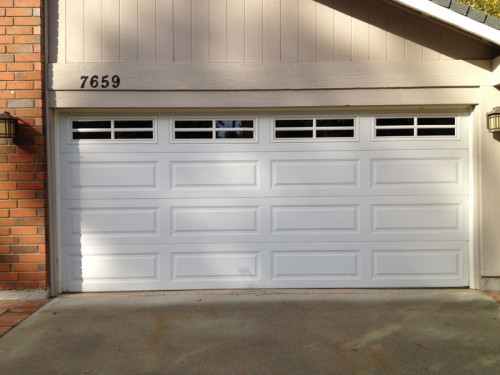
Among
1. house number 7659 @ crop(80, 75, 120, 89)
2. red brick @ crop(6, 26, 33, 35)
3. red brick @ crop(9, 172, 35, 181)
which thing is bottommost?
red brick @ crop(9, 172, 35, 181)

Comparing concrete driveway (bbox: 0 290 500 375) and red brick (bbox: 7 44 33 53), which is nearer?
concrete driveway (bbox: 0 290 500 375)

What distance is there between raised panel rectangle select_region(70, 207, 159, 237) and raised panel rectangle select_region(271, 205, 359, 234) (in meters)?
1.62

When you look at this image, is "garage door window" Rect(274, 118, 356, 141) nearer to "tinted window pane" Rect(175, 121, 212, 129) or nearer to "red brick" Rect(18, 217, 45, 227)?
"tinted window pane" Rect(175, 121, 212, 129)

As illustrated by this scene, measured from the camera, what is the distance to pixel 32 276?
528 centimetres

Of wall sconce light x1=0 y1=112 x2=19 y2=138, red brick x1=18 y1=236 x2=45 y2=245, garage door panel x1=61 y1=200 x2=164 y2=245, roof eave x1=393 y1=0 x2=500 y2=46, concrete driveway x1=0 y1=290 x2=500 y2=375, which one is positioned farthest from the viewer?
garage door panel x1=61 y1=200 x2=164 y2=245

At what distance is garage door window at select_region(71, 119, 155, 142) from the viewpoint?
5.52 metres

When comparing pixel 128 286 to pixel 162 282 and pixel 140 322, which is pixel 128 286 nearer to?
pixel 162 282

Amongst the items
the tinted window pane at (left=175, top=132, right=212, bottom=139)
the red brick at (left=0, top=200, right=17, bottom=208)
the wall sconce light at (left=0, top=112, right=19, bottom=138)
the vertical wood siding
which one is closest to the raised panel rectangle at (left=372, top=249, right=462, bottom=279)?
the vertical wood siding

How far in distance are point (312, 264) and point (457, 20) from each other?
3.07 meters

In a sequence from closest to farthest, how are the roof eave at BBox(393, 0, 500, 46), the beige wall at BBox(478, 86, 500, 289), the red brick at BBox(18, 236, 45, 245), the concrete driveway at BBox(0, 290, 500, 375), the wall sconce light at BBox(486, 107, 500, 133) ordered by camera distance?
the concrete driveway at BBox(0, 290, 500, 375)
the roof eave at BBox(393, 0, 500, 46)
the wall sconce light at BBox(486, 107, 500, 133)
the red brick at BBox(18, 236, 45, 245)
the beige wall at BBox(478, 86, 500, 289)

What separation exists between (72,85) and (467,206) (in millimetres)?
4800

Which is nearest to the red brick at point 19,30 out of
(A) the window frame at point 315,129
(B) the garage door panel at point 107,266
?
(B) the garage door panel at point 107,266

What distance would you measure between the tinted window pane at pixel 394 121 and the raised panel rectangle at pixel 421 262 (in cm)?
151

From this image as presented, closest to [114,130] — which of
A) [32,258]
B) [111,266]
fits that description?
[111,266]
